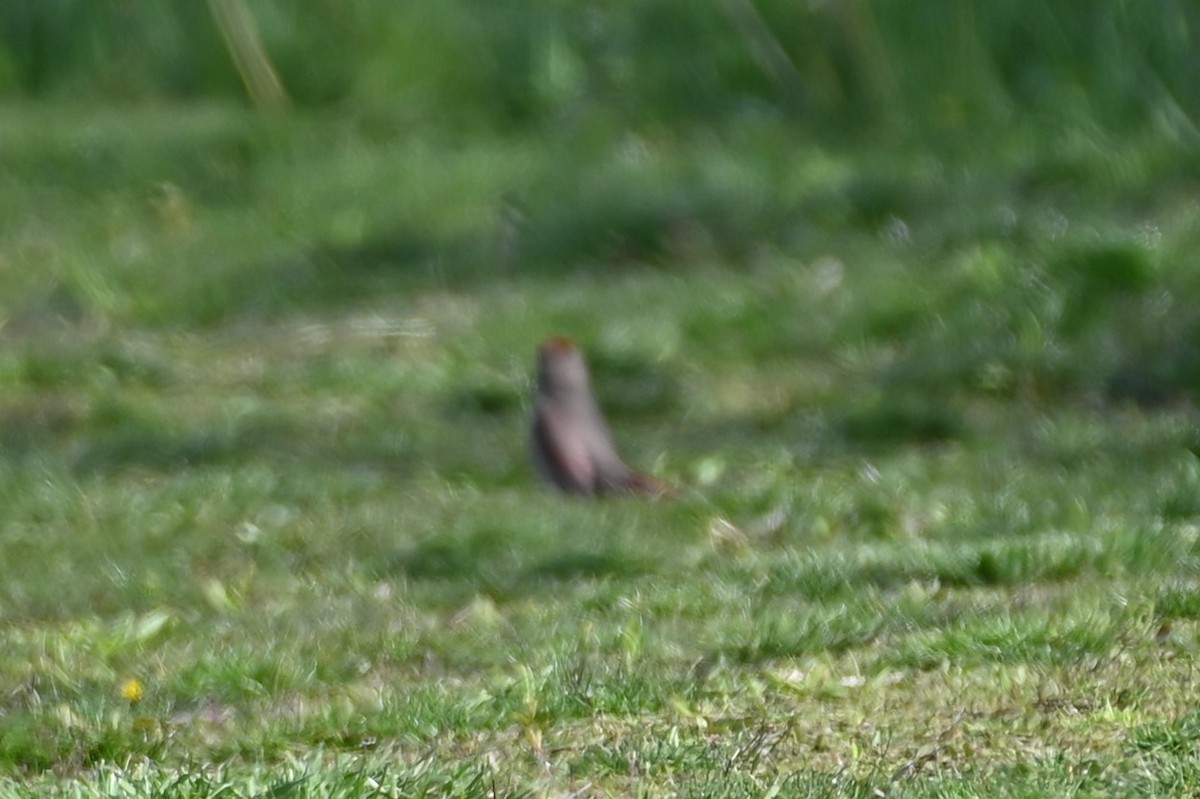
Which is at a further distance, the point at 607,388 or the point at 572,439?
the point at 607,388

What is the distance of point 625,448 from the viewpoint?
32.8 feet

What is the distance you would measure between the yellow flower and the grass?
0.05 ft

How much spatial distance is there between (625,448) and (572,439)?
3.08ft

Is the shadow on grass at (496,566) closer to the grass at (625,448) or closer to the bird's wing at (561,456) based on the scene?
the grass at (625,448)

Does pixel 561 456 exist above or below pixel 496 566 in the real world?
below

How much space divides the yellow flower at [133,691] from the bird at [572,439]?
9.80 ft

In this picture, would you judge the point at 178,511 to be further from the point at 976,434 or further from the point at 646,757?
the point at 646,757

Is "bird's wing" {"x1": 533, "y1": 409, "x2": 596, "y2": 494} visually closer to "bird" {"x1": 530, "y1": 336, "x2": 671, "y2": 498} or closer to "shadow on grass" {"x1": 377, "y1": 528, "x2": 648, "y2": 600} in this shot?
"bird" {"x1": 530, "y1": 336, "x2": 671, "y2": 498}

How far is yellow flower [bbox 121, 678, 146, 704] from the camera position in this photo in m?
5.91

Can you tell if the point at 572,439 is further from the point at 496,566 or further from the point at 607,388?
the point at 607,388

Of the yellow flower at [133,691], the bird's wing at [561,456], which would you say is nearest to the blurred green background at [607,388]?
the yellow flower at [133,691]

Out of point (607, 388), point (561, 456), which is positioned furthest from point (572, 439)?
point (607, 388)

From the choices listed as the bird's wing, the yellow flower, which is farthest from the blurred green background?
the bird's wing

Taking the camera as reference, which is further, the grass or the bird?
the bird
